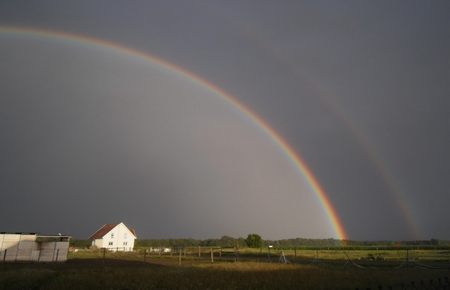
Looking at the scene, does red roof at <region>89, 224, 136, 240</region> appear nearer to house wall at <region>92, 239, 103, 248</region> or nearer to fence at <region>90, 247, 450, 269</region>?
house wall at <region>92, 239, 103, 248</region>

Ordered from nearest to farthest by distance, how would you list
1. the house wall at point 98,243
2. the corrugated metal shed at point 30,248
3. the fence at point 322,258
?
1. the fence at point 322,258
2. the corrugated metal shed at point 30,248
3. the house wall at point 98,243

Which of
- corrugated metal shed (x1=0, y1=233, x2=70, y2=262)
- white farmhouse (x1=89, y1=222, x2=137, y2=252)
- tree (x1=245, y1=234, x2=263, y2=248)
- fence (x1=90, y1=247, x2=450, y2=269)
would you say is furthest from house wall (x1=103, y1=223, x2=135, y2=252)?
corrugated metal shed (x1=0, y1=233, x2=70, y2=262)

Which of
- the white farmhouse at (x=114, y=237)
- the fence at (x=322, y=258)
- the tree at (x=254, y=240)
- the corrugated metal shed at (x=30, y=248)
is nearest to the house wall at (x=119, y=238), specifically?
the white farmhouse at (x=114, y=237)

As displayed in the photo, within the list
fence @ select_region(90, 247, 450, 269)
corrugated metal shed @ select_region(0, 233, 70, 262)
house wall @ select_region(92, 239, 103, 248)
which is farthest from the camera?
house wall @ select_region(92, 239, 103, 248)

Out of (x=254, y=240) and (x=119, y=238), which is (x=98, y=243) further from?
(x=254, y=240)

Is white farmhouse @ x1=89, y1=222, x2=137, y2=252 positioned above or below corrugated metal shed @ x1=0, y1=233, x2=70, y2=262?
above

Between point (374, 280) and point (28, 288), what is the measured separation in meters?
14.2

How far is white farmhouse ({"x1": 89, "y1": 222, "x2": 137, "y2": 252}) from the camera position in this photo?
81.5 metres

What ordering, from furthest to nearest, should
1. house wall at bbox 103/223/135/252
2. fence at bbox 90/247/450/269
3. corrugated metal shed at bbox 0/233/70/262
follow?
house wall at bbox 103/223/135/252, corrugated metal shed at bbox 0/233/70/262, fence at bbox 90/247/450/269

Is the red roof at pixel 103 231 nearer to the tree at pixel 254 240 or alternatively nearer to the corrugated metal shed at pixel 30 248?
the tree at pixel 254 240

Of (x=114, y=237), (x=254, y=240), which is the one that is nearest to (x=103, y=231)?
(x=114, y=237)

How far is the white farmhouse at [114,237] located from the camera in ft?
267

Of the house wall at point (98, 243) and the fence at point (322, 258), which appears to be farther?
the house wall at point (98, 243)

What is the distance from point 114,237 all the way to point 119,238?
134cm
